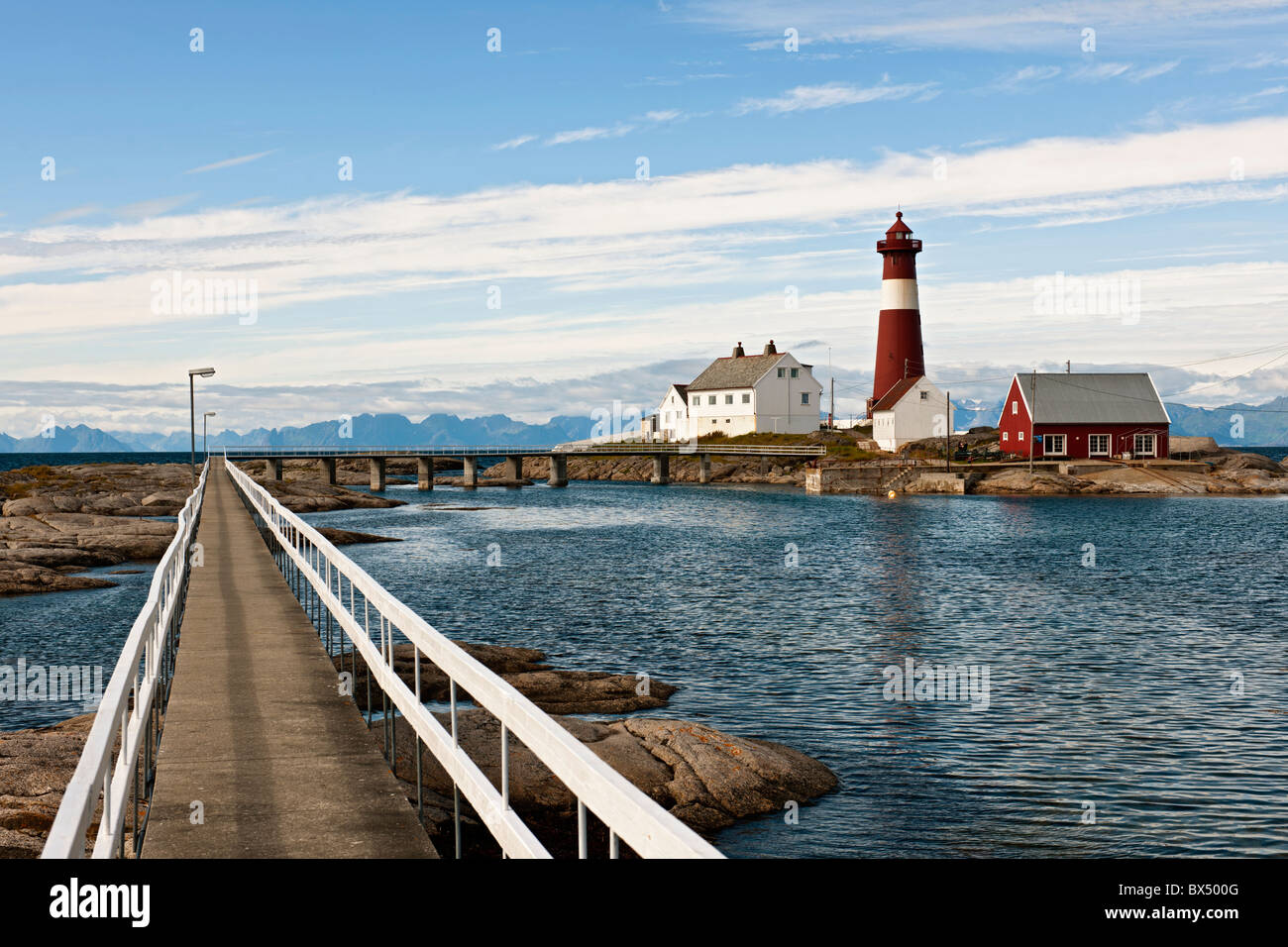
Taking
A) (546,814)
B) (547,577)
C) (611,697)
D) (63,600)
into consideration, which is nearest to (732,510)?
(547,577)

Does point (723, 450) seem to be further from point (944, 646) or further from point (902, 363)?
point (944, 646)

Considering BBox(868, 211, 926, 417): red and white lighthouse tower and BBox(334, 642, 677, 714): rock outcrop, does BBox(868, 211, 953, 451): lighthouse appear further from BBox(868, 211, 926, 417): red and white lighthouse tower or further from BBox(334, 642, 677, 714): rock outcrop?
BBox(334, 642, 677, 714): rock outcrop

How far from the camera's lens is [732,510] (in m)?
75.8

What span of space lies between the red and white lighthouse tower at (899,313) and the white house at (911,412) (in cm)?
160

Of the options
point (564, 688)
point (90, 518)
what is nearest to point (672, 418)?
point (90, 518)

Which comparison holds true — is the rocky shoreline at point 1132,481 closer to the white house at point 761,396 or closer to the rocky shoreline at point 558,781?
the white house at point 761,396

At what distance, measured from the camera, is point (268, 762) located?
372 inches

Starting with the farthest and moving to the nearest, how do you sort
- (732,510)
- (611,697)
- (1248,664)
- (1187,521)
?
(732,510) < (1187,521) < (1248,664) < (611,697)

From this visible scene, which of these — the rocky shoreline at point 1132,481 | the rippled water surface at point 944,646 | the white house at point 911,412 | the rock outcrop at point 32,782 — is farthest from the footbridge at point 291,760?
the white house at point 911,412

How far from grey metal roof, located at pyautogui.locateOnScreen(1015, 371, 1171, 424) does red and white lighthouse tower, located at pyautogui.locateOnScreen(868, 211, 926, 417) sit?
12144 mm

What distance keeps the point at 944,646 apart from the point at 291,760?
20.4 m
